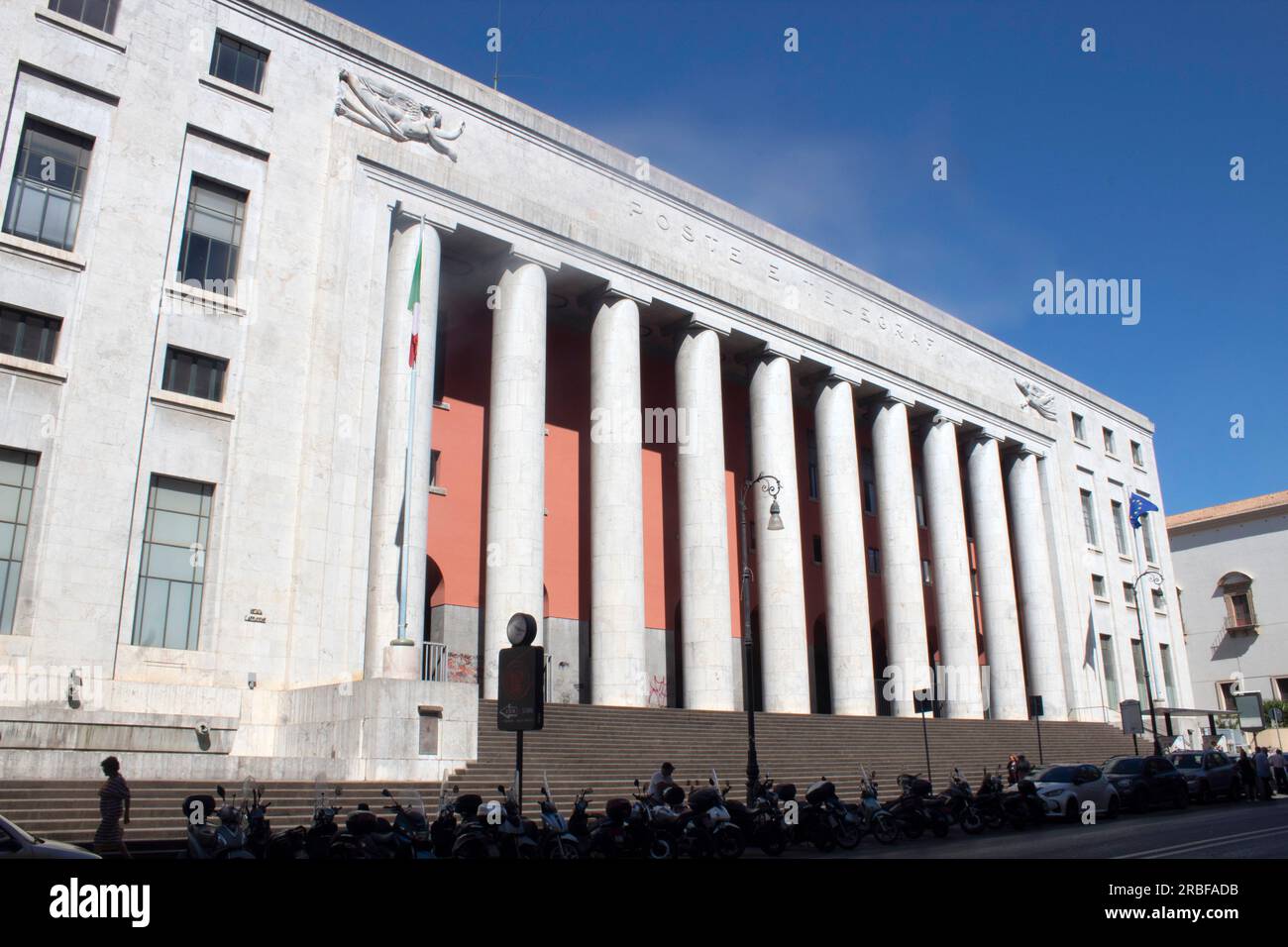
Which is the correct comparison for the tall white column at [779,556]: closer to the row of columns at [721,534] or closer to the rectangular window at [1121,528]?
the row of columns at [721,534]

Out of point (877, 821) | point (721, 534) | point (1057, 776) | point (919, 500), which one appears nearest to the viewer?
point (877, 821)

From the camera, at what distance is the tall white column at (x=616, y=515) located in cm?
2817

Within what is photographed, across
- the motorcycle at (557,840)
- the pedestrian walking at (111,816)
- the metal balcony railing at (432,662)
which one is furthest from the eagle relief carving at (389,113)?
the motorcycle at (557,840)

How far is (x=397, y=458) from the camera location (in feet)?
82.0

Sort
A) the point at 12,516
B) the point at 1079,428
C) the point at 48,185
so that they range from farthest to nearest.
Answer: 1. the point at 1079,428
2. the point at 48,185
3. the point at 12,516

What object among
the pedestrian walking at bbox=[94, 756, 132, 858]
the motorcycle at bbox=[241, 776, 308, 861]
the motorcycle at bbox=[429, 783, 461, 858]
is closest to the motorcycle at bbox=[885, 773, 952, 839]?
the motorcycle at bbox=[429, 783, 461, 858]

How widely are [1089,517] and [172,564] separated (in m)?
40.9

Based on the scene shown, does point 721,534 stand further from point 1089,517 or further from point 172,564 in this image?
point 1089,517

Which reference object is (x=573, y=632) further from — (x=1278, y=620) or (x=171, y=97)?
(x=1278, y=620)

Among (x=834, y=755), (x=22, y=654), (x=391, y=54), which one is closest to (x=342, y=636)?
(x=22, y=654)

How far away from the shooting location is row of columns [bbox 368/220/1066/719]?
26.9 m

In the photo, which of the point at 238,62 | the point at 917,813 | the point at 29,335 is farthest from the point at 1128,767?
the point at 238,62

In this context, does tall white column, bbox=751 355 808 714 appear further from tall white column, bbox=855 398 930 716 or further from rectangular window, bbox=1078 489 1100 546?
rectangular window, bbox=1078 489 1100 546

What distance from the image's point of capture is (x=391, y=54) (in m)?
27.8
